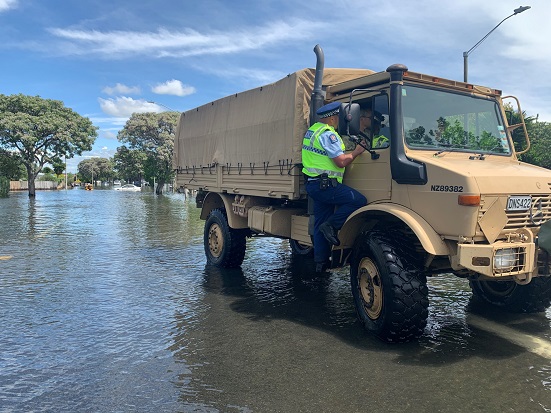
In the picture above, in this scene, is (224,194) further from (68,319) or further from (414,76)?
(414,76)

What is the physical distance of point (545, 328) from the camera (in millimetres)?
5109

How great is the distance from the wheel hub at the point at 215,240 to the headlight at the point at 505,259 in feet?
17.1

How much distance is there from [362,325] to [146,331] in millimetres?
2399

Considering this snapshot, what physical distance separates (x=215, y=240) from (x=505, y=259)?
223 inches

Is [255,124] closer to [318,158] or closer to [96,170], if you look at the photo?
[318,158]

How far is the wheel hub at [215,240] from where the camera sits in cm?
841

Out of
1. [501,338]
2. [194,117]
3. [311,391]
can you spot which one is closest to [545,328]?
[501,338]

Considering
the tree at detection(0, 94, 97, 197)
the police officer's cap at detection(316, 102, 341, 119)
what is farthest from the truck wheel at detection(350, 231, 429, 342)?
the tree at detection(0, 94, 97, 197)

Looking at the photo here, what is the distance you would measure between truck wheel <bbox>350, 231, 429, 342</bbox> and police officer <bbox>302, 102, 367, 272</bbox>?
509 mm

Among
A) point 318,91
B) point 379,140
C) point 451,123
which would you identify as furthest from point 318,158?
point 451,123

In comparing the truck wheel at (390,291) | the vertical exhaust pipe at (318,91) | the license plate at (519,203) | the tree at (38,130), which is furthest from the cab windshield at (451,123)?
the tree at (38,130)

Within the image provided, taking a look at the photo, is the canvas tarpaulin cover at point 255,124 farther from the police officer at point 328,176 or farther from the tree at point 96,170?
the tree at point 96,170

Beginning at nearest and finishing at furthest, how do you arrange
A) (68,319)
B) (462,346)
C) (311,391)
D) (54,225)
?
(311,391), (462,346), (68,319), (54,225)

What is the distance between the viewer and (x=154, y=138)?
57344mm
